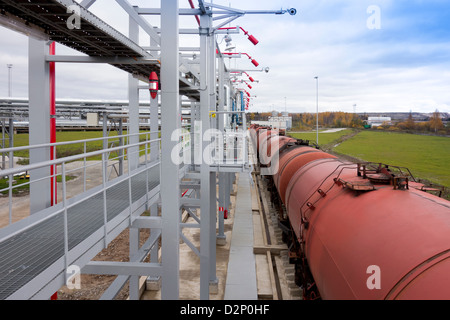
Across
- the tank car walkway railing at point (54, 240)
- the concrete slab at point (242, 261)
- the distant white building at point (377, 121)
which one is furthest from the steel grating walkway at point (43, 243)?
the distant white building at point (377, 121)

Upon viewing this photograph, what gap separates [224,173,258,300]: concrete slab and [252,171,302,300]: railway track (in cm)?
24

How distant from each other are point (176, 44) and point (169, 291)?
3.83 metres

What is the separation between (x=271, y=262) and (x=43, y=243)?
876 cm

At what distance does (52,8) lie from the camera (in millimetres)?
3420

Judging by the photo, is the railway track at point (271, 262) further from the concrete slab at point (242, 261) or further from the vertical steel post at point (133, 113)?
the vertical steel post at point (133, 113)

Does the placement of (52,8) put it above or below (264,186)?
above

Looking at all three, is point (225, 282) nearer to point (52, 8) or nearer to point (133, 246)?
point (133, 246)

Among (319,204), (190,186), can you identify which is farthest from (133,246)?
(319,204)

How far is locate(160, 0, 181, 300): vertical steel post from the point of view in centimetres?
454

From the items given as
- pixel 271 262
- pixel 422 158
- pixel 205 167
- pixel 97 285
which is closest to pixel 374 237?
pixel 205 167

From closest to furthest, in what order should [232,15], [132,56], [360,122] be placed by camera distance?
[132,56] → [232,15] → [360,122]

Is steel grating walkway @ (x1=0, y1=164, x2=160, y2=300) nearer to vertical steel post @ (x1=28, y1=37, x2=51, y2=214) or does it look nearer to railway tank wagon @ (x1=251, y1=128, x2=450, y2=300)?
vertical steel post @ (x1=28, y1=37, x2=51, y2=214)
